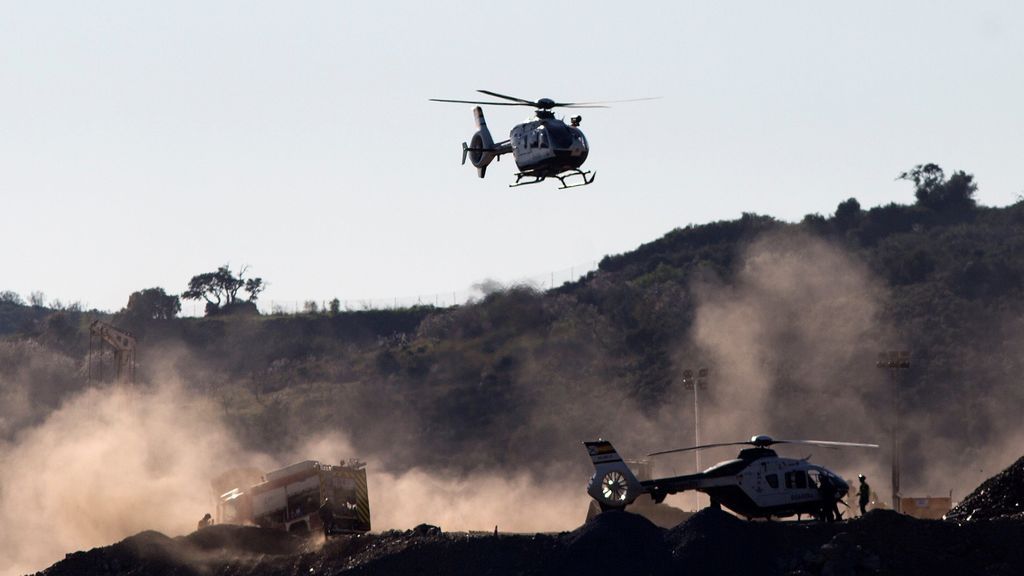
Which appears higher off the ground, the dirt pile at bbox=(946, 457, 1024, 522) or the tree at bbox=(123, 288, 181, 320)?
the tree at bbox=(123, 288, 181, 320)

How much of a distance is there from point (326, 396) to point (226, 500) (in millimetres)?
71293

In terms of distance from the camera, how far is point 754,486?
157 ft

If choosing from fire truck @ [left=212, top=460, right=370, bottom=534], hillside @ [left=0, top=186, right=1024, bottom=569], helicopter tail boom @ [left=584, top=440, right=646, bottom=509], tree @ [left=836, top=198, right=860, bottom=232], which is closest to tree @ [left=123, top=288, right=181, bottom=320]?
hillside @ [left=0, top=186, right=1024, bottom=569]

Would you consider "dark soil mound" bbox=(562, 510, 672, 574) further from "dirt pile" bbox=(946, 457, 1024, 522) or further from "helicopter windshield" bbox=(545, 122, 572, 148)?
"helicopter windshield" bbox=(545, 122, 572, 148)

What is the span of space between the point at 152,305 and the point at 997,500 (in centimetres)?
11846

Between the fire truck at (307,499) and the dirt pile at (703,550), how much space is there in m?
7.90

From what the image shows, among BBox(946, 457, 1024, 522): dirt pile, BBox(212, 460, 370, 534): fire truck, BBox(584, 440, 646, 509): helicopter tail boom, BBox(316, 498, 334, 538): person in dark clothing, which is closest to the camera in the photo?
BBox(584, 440, 646, 509): helicopter tail boom

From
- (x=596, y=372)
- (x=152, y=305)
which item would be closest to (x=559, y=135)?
(x=596, y=372)

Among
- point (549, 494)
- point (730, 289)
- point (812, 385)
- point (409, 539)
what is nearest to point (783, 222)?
point (730, 289)

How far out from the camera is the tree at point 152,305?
155250 mm

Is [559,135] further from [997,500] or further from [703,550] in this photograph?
[997,500]

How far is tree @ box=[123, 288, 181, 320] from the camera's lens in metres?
155

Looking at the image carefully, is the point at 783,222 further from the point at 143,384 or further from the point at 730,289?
the point at 143,384

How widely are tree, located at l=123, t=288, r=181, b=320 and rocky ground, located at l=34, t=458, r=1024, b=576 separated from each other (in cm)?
10921
